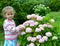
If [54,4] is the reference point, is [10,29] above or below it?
above

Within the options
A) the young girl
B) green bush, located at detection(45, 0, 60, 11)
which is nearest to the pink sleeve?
the young girl

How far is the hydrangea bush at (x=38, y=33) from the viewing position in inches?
197

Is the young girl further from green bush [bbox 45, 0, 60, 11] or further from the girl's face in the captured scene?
green bush [bbox 45, 0, 60, 11]

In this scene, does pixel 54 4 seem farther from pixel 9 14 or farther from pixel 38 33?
pixel 38 33

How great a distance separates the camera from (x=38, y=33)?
507 centimetres

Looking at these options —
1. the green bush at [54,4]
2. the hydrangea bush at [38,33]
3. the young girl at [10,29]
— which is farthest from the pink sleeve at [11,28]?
the green bush at [54,4]

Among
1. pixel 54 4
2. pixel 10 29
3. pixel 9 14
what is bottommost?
pixel 54 4

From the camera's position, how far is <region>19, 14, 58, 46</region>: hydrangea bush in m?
5.01

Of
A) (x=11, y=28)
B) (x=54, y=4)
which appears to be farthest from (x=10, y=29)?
(x=54, y=4)

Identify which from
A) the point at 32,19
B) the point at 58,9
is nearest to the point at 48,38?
Answer: the point at 32,19

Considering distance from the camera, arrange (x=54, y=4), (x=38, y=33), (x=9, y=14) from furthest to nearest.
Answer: (x=54, y=4)
(x=9, y=14)
(x=38, y=33)

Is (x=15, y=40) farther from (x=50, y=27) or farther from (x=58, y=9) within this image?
(x=58, y=9)

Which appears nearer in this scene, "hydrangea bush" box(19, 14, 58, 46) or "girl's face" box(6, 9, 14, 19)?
"hydrangea bush" box(19, 14, 58, 46)

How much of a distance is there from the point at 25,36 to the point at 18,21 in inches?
266
